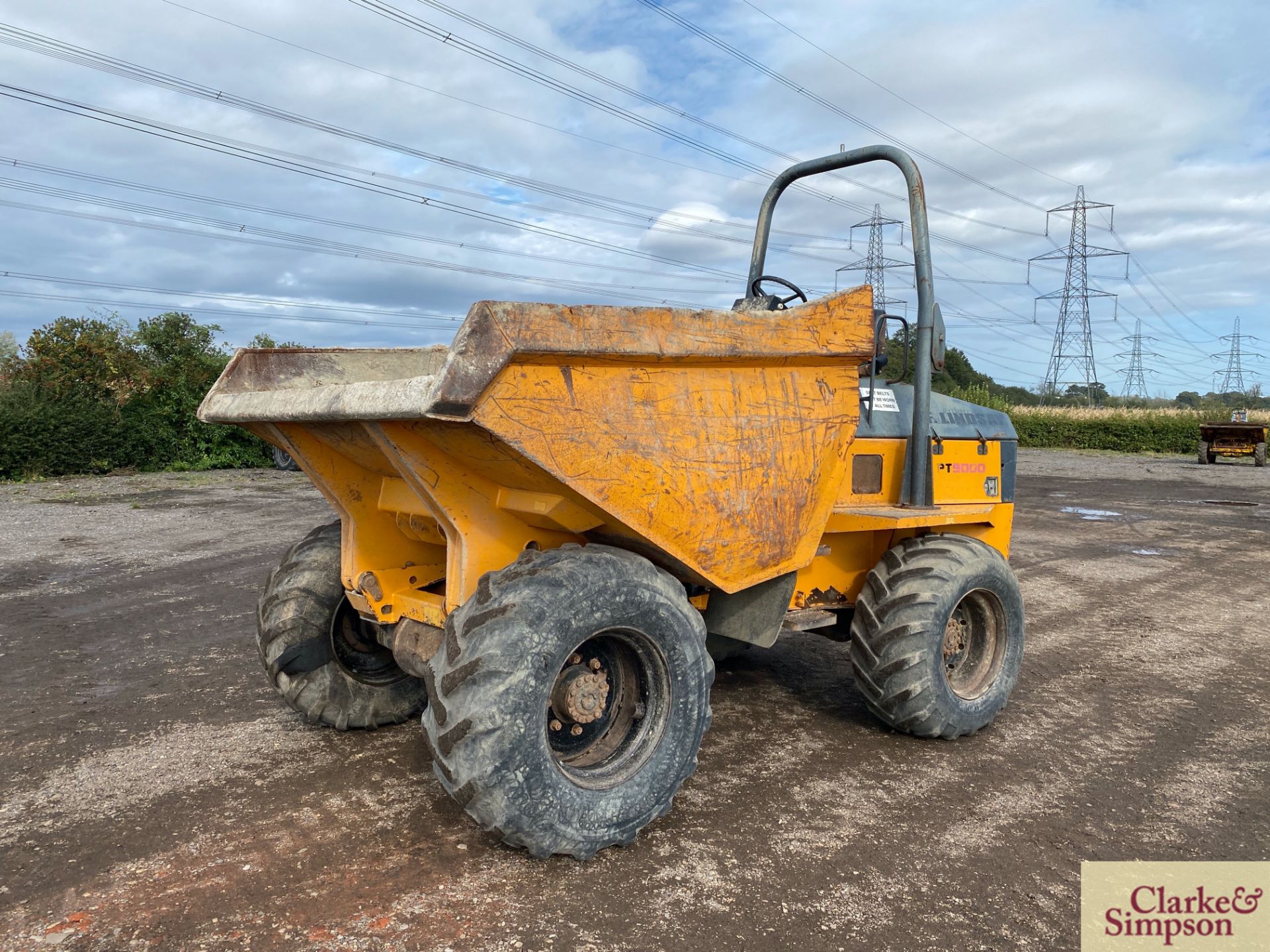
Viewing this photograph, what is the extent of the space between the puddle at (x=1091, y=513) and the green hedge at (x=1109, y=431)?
21.4 metres

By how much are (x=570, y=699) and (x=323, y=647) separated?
4.91 ft

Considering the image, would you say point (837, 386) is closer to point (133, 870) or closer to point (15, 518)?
point (133, 870)

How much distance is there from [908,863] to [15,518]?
13.2 m

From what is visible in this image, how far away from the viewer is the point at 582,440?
302 centimetres

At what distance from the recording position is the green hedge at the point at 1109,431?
33.0 metres

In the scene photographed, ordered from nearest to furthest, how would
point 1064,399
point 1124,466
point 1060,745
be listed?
point 1060,745 → point 1124,466 → point 1064,399

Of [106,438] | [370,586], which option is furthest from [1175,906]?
[106,438]

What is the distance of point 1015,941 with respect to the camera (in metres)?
2.76

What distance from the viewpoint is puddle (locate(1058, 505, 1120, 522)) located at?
1366cm

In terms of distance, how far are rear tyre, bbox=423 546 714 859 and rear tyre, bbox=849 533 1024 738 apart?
1203mm

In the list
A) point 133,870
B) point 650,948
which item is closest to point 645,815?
point 650,948

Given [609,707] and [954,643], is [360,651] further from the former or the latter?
[954,643]

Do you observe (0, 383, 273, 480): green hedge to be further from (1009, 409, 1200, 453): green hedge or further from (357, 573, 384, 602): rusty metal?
(1009, 409, 1200, 453): green hedge

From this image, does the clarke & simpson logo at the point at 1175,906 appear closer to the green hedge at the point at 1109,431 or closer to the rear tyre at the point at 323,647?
the rear tyre at the point at 323,647
